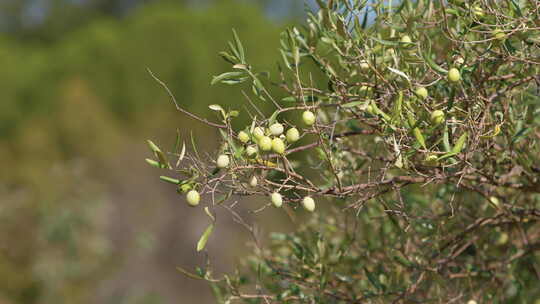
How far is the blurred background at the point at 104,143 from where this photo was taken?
331 inches

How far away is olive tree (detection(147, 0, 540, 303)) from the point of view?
1426 millimetres

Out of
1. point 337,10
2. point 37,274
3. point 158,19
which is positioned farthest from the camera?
point 158,19

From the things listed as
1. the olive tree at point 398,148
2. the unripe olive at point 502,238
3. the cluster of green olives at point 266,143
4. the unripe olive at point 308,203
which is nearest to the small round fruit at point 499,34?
the olive tree at point 398,148

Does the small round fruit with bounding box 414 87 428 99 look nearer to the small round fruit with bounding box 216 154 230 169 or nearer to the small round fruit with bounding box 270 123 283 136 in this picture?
the small round fruit with bounding box 270 123 283 136

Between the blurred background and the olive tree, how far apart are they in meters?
0.24

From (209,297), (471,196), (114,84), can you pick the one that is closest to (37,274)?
(209,297)

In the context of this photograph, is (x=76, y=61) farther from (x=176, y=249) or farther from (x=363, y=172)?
(x=363, y=172)

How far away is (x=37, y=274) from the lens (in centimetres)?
799

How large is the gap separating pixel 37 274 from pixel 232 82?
23.6 ft

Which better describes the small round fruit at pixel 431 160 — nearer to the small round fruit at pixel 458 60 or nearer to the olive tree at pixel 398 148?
the olive tree at pixel 398 148

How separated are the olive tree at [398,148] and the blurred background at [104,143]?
24 centimetres

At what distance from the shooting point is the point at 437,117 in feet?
4.60

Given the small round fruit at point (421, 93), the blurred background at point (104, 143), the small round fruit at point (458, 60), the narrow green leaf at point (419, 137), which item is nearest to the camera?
the narrow green leaf at point (419, 137)

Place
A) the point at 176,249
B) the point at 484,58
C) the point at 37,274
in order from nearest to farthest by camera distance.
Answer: the point at 484,58, the point at 37,274, the point at 176,249
